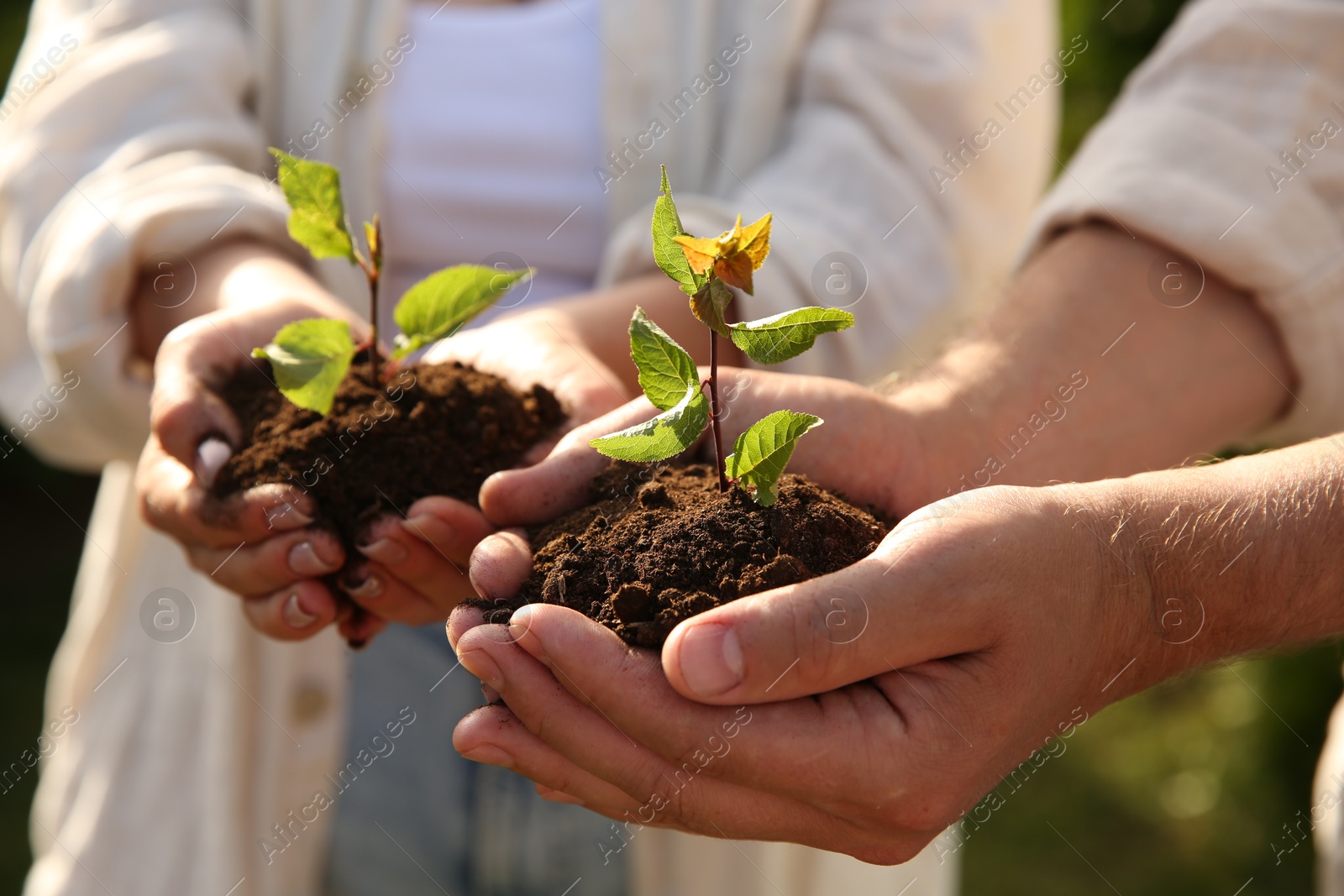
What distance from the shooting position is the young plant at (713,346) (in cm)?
134

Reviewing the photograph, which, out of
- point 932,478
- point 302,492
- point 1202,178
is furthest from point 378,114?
point 1202,178

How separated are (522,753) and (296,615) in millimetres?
558

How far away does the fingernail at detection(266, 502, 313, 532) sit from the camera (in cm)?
162

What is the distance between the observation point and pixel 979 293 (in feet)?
8.50

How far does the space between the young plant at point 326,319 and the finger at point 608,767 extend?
24.0 inches

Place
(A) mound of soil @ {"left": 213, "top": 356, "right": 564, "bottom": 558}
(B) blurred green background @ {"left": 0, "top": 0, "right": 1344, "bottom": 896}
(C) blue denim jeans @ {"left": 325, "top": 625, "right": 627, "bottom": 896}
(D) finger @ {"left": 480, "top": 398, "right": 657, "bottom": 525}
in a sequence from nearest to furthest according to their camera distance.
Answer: (D) finger @ {"left": 480, "top": 398, "right": 657, "bottom": 525}
(A) mound of soil @ {"left": 213, "top": 356, "right": 564, "bottom": 558}
(C) blue denim jeans @ {"left": 325, "top": 625, "right": 627, "bottom": 896}
(B) blurred green background @ {"left": 0, "top": 0, "right": 1344, "bottom": 896}

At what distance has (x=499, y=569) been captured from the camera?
4.76 feet

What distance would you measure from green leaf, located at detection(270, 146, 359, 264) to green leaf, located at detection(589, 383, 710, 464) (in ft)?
2.32

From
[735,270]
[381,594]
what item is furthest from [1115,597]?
[381,594]

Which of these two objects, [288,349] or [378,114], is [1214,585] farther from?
[378,114]

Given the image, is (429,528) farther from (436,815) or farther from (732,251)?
(436,815)

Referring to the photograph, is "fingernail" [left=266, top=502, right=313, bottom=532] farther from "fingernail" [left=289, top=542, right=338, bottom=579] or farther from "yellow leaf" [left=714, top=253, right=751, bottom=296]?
"yellow leaf" [left=714, top=253, right=751, bottom=296]

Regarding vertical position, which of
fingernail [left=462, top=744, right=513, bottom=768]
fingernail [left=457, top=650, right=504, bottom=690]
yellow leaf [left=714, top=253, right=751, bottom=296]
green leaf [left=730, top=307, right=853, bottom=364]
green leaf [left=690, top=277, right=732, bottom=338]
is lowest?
fingernail [left=462, top=744, right=513, bottom=768]

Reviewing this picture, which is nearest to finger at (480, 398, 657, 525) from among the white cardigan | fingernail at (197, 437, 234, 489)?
fingernail at (197, 437, 234, 489)
